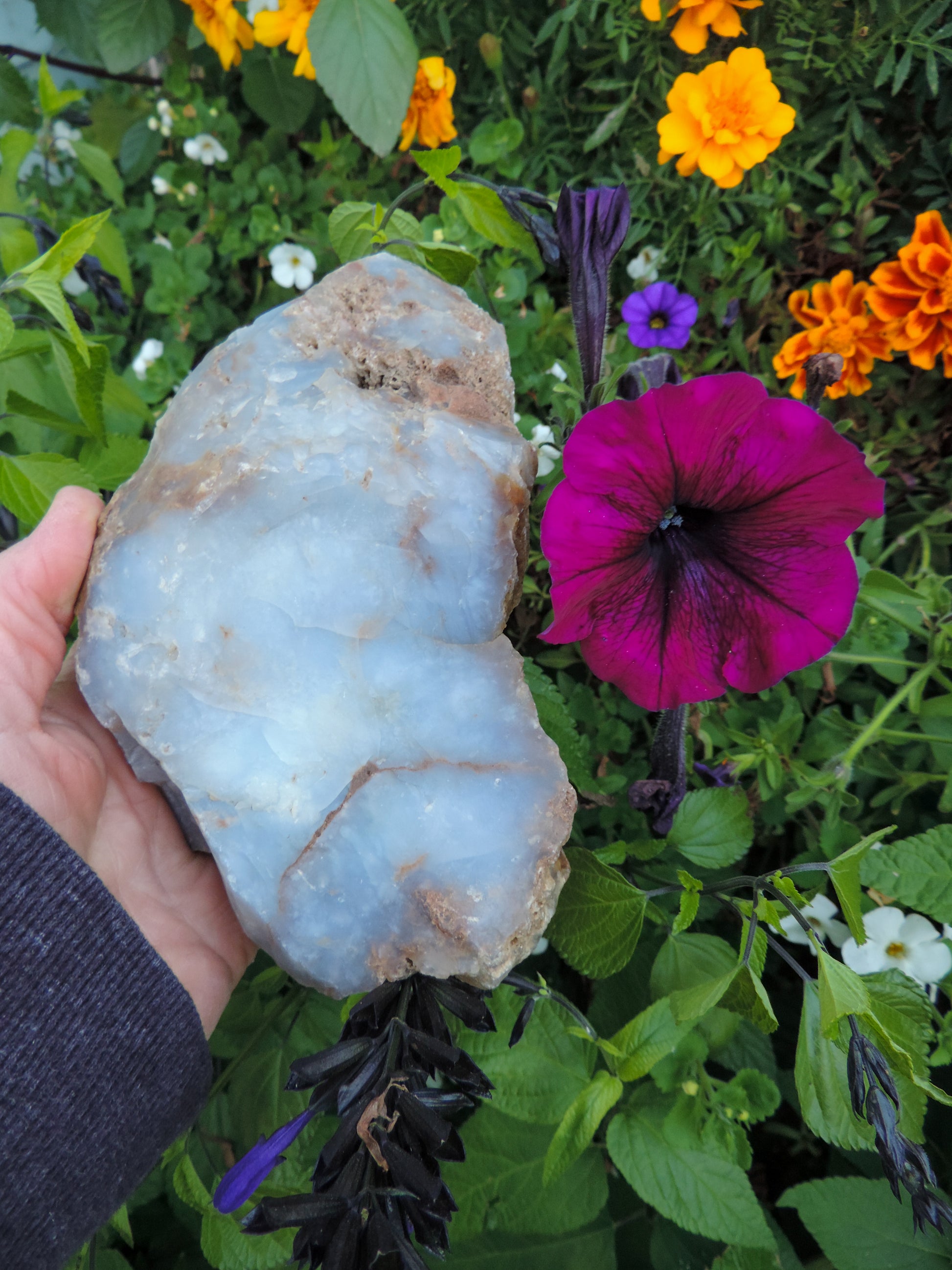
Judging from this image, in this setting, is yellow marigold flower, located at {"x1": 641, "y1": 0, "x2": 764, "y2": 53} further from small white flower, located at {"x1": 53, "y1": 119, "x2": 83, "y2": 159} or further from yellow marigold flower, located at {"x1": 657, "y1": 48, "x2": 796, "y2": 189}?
small white flower, located at {"x1": 53, "y1": 119, "x2": 83, "y2": 159}

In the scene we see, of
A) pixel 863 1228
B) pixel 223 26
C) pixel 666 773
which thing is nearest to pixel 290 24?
A: pixel 223 26

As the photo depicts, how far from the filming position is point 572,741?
1217mm

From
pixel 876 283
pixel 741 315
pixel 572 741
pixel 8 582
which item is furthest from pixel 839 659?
pixel 8 582

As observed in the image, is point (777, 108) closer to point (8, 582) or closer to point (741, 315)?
point (741, 315)

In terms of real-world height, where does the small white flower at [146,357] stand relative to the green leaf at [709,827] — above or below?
above

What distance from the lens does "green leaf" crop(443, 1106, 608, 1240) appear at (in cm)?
112

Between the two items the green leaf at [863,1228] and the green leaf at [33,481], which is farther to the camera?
the green leaf at [33,481]

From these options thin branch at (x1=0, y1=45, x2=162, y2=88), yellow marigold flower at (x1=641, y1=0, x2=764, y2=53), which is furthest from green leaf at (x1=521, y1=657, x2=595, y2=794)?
thin branch at (x1=0, y1=45, x2=162, y2=88)

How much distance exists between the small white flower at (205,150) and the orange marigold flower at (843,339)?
4.32 feet

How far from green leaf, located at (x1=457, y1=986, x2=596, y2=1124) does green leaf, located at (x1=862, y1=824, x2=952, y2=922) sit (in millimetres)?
406

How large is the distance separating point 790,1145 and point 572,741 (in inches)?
35.0

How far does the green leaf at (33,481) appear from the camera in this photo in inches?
46.7

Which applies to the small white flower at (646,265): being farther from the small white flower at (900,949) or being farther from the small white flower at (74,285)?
the small white flower at (900,949)

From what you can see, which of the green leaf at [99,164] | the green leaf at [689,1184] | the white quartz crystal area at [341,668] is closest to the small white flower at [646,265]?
the white quartz crystal area at [341,668]
